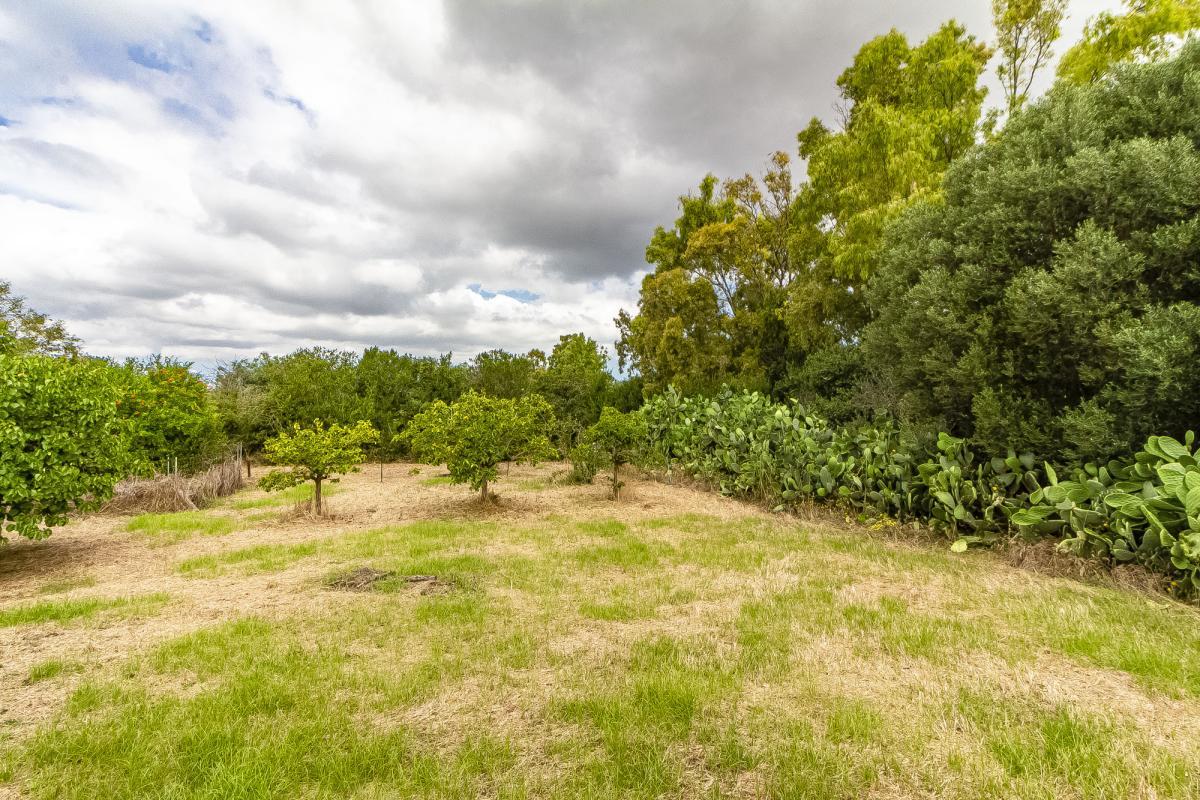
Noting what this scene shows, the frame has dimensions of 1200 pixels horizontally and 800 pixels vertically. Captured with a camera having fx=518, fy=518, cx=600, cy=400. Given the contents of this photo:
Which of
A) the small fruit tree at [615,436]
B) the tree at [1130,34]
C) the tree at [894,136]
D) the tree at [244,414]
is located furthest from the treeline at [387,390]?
the tree at [1130,34]

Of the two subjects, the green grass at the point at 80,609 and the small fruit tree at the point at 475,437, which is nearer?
the green grass at the point at 80,609

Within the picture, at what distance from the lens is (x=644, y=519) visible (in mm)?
8562

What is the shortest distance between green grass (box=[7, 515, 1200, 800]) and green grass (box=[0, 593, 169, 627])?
2.0 inches

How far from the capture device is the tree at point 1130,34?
366 inches

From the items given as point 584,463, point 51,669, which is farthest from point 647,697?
point 584,463

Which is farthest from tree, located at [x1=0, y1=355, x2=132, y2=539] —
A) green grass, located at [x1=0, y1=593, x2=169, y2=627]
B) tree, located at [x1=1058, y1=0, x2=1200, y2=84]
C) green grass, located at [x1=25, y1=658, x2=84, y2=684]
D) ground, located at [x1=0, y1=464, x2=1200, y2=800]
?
tree, located at [x1=1058, y1=0, x2=1200, y2=84]

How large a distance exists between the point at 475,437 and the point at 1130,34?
45.9 feet

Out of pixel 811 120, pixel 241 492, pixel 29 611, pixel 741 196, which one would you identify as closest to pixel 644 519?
pixel 29 611

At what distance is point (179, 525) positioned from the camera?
8.09m

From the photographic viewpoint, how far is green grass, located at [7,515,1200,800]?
8.50 ft

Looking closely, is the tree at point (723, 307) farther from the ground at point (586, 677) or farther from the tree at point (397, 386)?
the ground at point (586, 677)

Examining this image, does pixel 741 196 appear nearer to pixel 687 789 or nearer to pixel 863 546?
pixel 863 546

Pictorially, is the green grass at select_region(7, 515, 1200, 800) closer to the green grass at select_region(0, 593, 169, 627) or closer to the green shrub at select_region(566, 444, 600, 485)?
the green grass at select_region(0, 593, 169, 627)

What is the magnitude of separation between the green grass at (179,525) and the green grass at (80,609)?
264 cm
